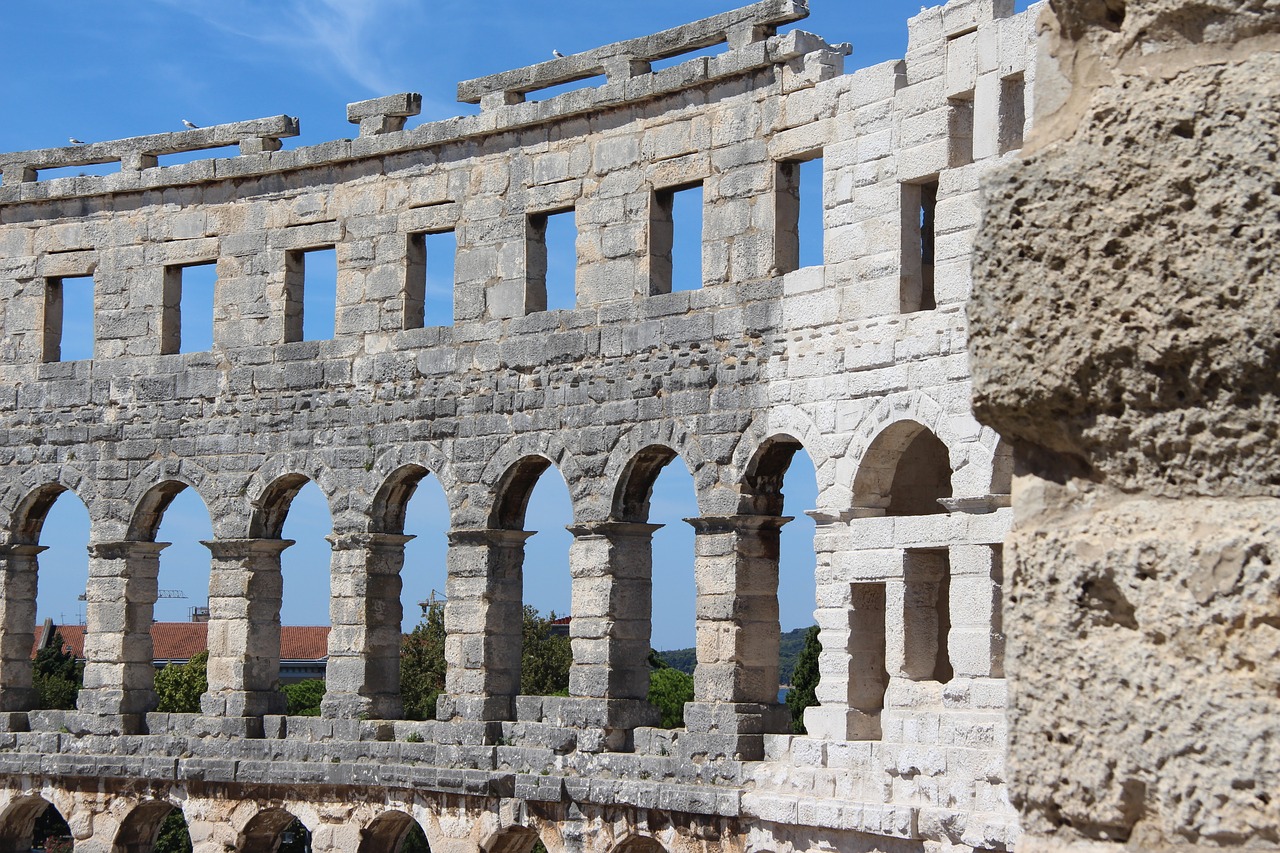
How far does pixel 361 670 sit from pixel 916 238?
6875mm

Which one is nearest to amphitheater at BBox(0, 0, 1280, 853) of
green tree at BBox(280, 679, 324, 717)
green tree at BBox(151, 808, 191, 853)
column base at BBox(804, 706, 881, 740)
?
column base at BBox(804, 706, 881, 740)

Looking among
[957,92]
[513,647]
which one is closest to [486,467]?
→ [513,647]

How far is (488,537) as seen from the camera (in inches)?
679

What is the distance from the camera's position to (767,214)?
1552 centimetres

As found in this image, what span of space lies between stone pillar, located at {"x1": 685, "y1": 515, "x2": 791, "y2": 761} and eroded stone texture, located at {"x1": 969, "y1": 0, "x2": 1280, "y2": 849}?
13.0m

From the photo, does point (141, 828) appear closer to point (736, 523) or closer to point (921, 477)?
point (736, 523)

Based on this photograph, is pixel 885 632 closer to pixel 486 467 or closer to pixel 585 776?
pixel 585 776

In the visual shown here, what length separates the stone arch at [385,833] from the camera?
57.4 feet

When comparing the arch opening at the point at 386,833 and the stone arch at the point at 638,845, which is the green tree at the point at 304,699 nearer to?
the arch opening at the point at 386,833

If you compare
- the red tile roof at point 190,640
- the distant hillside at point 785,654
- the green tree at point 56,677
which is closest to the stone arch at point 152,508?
the green tree at point 56,677

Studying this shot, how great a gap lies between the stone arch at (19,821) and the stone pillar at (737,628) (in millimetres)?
8138

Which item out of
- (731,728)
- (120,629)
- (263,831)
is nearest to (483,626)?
(731,728)

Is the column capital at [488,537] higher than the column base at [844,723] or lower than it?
higher

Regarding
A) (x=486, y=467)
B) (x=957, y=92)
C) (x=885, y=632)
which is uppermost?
(x=957, y=92)
